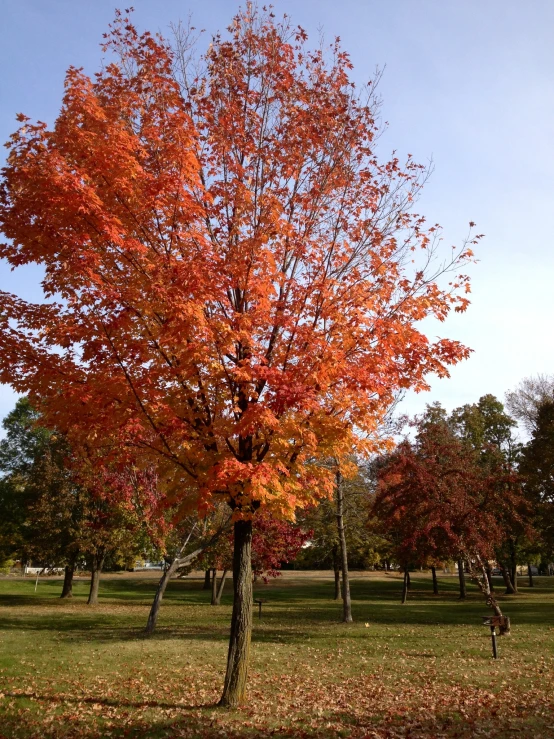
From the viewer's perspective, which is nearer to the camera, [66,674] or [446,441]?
[66,674]

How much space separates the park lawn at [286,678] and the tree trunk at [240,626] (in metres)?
0.30

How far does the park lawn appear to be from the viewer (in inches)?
300

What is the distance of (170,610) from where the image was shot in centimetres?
2866

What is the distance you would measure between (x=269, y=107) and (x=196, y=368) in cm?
466

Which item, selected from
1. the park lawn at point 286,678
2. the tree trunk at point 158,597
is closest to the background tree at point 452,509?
the park lawn at point 286,678

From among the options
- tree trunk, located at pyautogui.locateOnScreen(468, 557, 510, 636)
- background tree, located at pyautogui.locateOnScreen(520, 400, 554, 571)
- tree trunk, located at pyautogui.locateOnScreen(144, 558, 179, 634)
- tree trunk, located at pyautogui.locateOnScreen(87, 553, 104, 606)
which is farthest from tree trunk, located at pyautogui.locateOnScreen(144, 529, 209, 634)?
background tree, located at pyautogui.locateOnScreen(520, 400, 554, 571)

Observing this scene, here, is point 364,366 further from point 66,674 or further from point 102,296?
point 66,674

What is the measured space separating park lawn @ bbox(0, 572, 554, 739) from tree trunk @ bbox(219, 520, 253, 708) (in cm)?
30

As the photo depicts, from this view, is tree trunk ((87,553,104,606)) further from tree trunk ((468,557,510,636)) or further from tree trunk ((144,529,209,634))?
tree trunk ((468,557,510,636))

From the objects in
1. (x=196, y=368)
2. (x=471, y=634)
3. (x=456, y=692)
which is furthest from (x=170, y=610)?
(x=196, y=368)

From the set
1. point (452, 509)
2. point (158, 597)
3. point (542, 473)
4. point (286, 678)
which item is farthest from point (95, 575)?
point (542, 473)

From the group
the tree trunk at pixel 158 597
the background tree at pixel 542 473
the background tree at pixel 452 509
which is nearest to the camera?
the background tree at pixel 452 509

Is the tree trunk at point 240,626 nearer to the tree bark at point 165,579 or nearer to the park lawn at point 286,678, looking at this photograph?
the park lawn at point 286,678

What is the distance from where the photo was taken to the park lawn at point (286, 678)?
7609 millimetres
